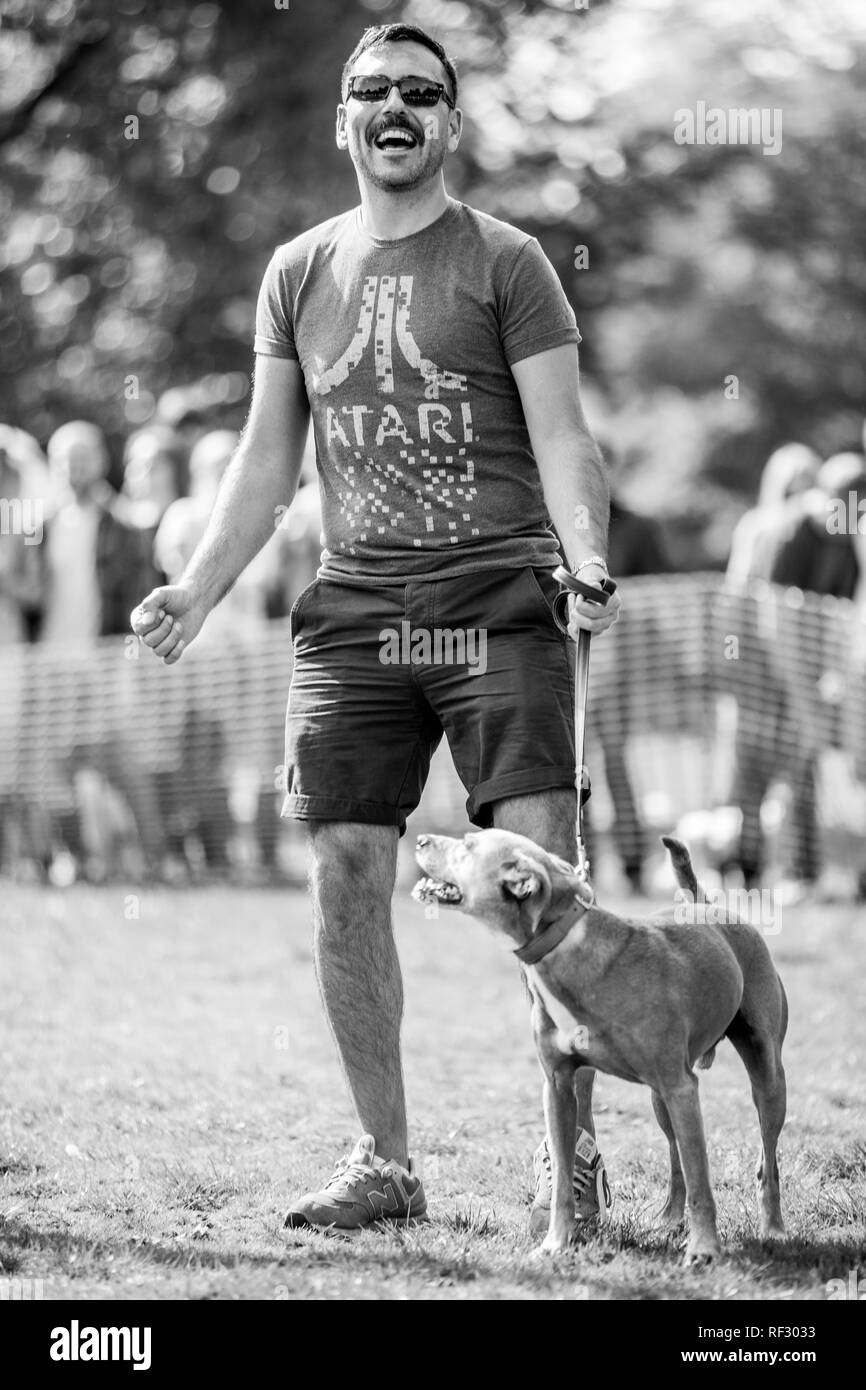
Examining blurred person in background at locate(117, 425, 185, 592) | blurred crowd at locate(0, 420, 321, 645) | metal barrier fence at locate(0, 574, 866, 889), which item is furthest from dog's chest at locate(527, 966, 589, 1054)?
blurred person in background at locate(117, 425, 185, 592)

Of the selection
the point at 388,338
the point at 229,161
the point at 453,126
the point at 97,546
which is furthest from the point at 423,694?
the point at 229,161

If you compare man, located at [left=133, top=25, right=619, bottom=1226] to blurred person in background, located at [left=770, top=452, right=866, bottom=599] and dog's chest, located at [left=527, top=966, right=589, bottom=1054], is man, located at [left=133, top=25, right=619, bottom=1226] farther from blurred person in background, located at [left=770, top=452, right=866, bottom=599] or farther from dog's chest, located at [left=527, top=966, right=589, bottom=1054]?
blurred person in background, located at [left=770, top=452, right=866, bottom=599]

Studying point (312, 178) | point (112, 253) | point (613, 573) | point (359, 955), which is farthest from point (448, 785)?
point (112, 253)

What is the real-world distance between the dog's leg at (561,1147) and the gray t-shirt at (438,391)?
128 centimetres

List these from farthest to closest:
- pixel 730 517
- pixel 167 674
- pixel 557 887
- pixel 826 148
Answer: pixel 730 517
pixel 826 148
pixel 167 674
pixel 557 887

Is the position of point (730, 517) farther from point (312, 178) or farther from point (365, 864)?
point (365, 864)

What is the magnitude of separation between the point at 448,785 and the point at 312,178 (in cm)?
1128

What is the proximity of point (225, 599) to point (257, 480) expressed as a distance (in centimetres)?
694

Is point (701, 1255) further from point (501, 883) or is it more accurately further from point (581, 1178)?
point (501, 883)

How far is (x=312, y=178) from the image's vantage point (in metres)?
21.8

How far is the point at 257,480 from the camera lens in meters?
5.55

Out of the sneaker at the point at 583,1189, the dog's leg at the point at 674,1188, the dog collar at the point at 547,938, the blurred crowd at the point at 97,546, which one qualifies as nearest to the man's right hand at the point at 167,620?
the dog collar at the point at 547,938

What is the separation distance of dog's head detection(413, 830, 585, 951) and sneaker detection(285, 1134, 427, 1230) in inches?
33.5

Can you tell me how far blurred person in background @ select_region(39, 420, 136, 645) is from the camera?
42.3 feet
